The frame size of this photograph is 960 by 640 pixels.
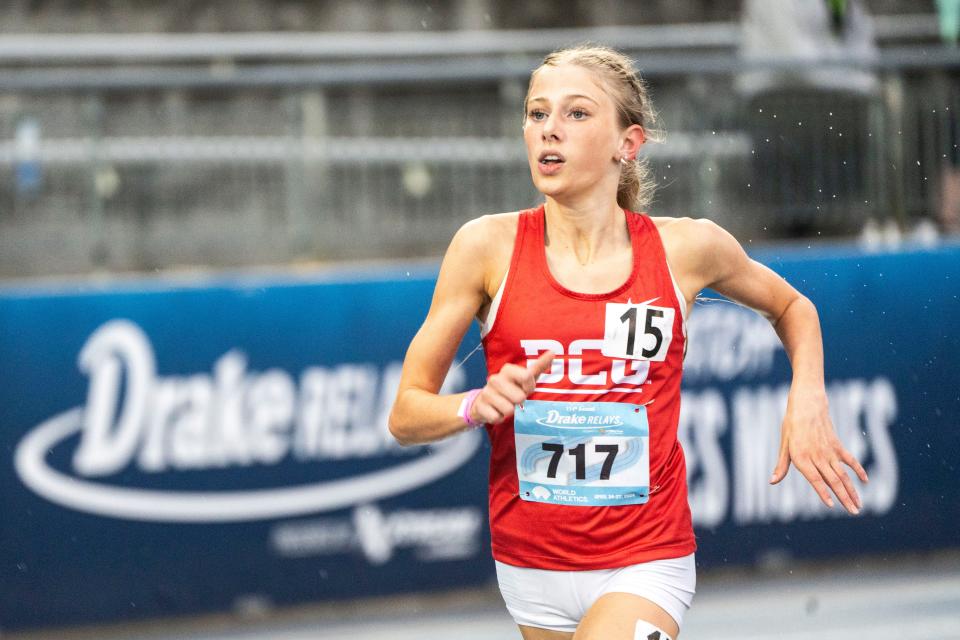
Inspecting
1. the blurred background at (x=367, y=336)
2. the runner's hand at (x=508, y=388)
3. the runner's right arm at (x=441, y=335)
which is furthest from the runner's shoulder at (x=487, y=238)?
the blurred background at (x=367, y=336)

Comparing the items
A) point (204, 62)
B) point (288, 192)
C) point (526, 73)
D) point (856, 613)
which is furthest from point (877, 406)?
point (204, 62)

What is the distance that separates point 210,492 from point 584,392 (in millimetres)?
3872

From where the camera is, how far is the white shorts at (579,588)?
3.16 meters

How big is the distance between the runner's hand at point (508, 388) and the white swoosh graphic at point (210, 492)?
3.79 metres

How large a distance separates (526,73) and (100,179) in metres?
2.29

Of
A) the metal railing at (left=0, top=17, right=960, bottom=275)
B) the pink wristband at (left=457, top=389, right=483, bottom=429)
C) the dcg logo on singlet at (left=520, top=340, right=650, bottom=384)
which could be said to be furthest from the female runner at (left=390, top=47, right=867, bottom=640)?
the metal railing at (left=0, top=17, right=960, bottom=275)

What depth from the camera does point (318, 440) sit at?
6770mm

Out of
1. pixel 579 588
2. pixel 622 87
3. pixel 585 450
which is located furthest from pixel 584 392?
pixel 622 87

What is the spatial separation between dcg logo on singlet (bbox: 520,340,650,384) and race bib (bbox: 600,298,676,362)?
2 cm

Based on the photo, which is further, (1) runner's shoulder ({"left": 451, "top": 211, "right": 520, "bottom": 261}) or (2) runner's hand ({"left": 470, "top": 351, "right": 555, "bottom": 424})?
(1) runner's shoulder ({"left": 451, "top": 211, "right": 520, "bottom": 261})

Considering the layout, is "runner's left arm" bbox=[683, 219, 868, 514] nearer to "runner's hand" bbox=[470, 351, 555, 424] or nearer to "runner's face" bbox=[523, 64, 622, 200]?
"runner's face" bbox=[523, 64, 622, 200]

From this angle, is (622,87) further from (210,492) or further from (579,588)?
(210,492)

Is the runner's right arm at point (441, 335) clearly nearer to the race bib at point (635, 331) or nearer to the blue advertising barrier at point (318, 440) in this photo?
the race bib at point (635, 331)

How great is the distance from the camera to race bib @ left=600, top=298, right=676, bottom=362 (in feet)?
10.3
